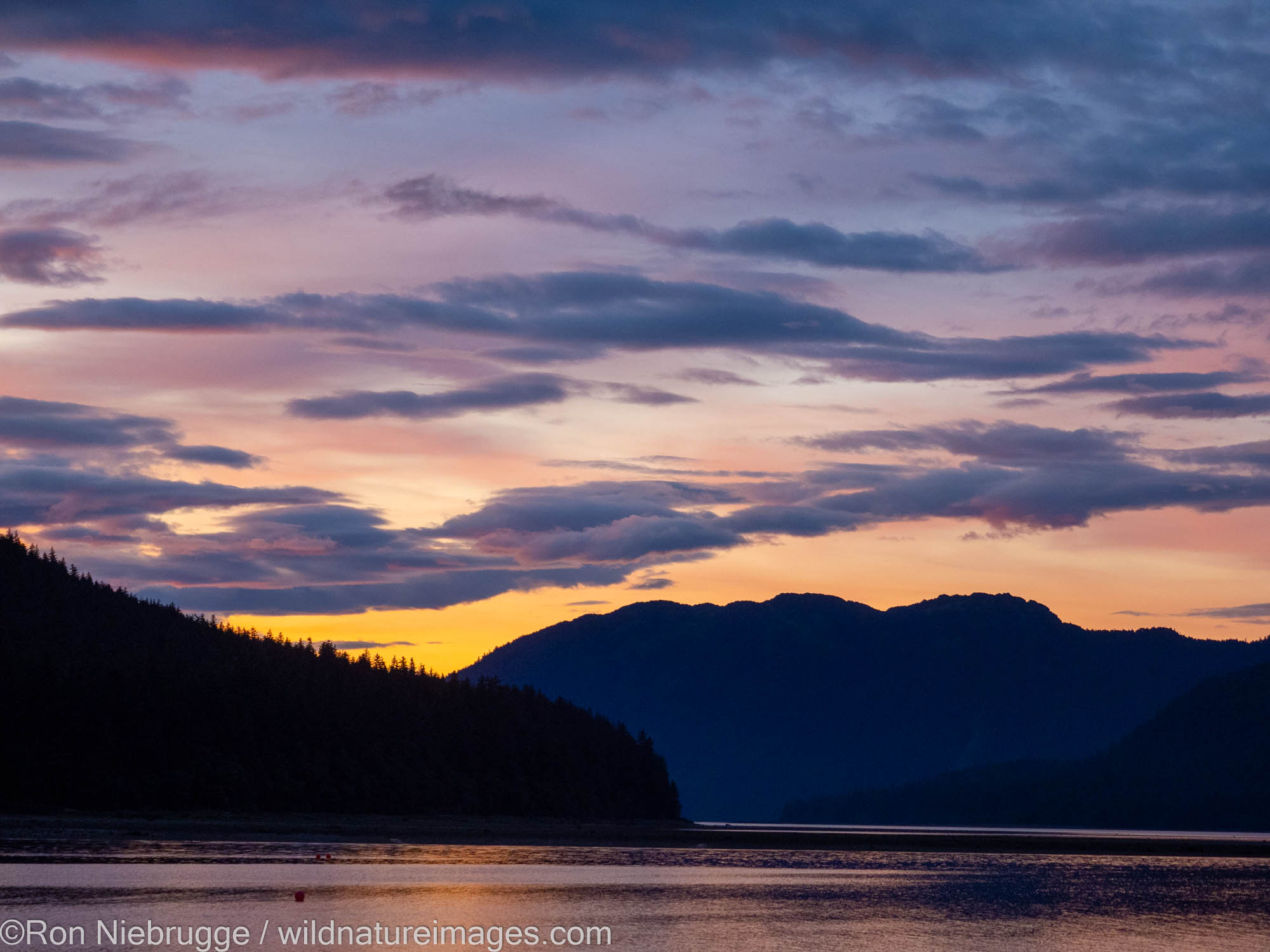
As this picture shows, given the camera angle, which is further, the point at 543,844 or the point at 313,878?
the point at 543,844

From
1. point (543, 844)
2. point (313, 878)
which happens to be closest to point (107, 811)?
point (543, 844)

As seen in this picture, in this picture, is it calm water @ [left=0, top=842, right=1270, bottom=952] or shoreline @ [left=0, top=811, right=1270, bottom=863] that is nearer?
calm water @ [left=0, top=842, right=1270, bottom=952]

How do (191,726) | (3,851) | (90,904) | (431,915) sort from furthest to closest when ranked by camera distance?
(191,726), (3,851), (431,915), (90,904)

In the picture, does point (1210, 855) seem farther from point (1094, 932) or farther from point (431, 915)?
point (431, 915)

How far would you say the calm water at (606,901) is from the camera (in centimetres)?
6638

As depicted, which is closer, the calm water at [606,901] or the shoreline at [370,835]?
the calm water at [606,901]

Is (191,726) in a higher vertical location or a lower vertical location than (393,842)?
higher

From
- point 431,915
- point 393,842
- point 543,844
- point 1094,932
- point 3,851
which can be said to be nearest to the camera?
point 431,915

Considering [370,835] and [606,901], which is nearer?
[606,901]

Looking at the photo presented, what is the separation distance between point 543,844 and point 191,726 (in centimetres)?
4751

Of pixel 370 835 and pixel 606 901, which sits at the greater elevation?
pixel 606 901

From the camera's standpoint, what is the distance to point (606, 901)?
85.3 m

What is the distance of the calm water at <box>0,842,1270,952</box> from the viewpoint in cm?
6638

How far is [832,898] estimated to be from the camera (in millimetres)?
94062
